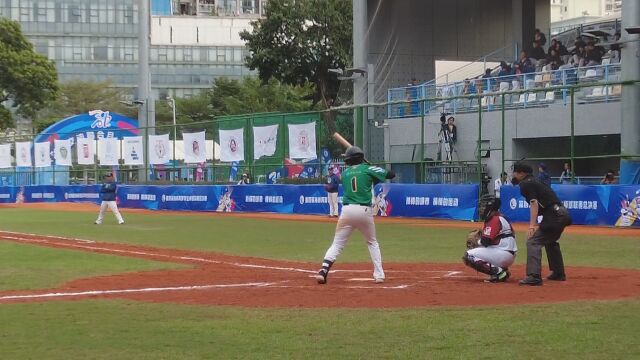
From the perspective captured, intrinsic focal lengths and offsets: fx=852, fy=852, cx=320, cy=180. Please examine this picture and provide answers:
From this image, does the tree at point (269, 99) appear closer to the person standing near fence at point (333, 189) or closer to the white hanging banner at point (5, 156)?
the white hanging banner at point (5, 156)

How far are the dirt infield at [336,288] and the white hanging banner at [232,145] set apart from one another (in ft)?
68.2

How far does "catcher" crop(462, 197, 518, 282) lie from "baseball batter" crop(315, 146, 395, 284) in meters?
1.38

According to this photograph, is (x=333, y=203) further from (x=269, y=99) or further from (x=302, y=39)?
(x=269, y=99)

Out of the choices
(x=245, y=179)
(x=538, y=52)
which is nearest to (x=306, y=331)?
(x=245, y=179)

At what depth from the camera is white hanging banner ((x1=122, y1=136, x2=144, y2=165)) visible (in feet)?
140

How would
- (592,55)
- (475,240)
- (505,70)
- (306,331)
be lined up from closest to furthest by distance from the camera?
(306,331), (475,240), (592,55), (505,70)

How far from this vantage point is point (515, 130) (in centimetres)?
3547

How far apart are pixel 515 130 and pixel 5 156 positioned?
3295 cm

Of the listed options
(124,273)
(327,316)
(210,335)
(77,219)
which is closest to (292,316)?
(327,316)

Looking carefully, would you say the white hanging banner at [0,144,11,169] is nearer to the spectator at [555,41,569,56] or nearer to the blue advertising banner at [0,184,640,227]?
the blue advertising banner at [0,184,640,227]

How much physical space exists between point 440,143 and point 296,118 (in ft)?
19.3

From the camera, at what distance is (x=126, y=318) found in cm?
905

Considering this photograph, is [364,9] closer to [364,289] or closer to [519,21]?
[519,21]

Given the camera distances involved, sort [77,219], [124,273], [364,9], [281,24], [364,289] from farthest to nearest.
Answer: [281,24]
[364,9]
[77,219]
[124,273]
[364,289]
